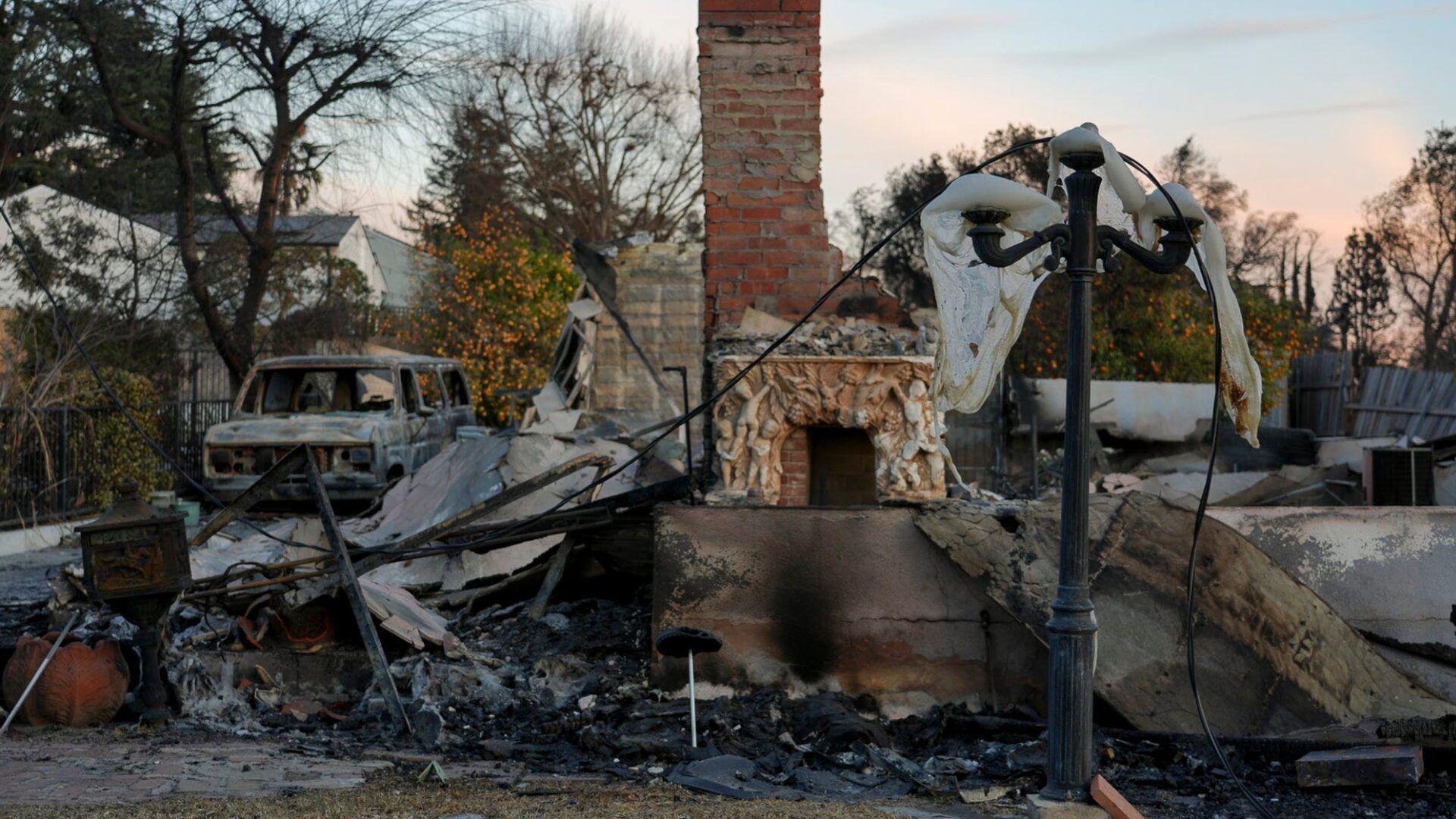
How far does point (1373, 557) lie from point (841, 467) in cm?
313

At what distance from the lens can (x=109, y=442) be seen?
1595 cm

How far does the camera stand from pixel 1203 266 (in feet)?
15.5

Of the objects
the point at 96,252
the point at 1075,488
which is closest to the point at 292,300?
the point at 96,252

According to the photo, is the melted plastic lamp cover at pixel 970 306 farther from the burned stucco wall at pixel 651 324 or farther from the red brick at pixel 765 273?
the burned stucco wall at pixel 651 324

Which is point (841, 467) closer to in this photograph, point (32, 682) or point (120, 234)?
point (32, 682)

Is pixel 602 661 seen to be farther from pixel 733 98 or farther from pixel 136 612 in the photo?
pixel 733 98

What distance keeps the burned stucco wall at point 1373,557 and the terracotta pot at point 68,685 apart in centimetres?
599

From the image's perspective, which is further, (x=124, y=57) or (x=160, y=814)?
(x=124, y=57)

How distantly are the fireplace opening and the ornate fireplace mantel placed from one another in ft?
2.00

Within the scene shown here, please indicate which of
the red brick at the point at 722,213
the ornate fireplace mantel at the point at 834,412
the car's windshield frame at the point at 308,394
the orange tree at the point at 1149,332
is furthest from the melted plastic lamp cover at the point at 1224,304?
the orange tree at the point at 1149,332

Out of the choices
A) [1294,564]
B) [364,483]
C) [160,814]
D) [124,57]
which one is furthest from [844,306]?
[124,57]

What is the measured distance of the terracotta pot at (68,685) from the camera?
22.4 feet

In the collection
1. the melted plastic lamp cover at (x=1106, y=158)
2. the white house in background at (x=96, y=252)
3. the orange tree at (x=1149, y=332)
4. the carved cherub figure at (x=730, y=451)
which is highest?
the white house in background at (x=96, y=252)

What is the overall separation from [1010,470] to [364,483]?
7.74 meters
